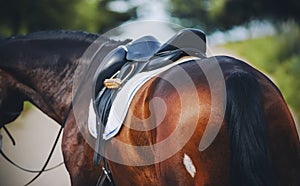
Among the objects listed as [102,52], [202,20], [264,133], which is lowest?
[264,133]

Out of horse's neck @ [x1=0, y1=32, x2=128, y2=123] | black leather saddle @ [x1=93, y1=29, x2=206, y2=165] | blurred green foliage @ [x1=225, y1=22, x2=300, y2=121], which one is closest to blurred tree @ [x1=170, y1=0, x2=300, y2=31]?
blurred green foliage @ [x1=225, y1=22, x2=300, y2=121]

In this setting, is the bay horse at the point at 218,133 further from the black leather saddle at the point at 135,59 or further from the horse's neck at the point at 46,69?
the horse's neck at the point at 46,69

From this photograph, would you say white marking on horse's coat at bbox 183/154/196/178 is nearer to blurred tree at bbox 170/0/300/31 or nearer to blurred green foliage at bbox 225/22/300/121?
blurred green foliage at bbox 225/22/300/121

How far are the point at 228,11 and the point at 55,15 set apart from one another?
7.68 feet

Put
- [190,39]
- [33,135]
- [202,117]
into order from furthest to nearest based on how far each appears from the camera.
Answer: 1. [33,135]
2. [190,39]
3. [202,117]

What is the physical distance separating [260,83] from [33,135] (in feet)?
15.2

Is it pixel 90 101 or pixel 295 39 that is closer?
pixel 90 101

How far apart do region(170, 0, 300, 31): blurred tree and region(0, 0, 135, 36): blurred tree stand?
2.84 feet

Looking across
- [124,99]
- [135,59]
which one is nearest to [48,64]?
[135,59]

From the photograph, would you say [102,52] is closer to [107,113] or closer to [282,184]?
[107,113]

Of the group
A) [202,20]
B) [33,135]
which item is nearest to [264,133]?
[33,135]

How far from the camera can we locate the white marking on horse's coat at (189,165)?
173 cm

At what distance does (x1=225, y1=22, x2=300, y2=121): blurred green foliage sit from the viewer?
270 inches

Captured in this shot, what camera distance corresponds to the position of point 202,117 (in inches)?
67.7
